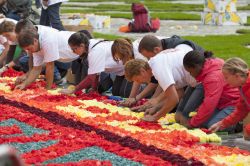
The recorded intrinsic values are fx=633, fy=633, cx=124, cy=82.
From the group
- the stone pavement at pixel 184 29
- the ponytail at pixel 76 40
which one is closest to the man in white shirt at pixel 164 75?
the ponytail at pixel 76 40

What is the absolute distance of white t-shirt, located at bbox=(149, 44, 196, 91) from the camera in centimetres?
555

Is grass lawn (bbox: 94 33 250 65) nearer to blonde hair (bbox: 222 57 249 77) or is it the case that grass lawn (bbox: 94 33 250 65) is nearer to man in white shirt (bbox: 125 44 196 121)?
man in white shirt (bbox: 125 44 196 121)

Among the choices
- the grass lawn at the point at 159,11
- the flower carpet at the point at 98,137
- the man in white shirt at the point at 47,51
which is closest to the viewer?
the flower carpet at the point at 98,137

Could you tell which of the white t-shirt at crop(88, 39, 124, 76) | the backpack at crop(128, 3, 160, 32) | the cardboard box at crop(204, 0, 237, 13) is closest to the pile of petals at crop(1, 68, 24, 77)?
the white t-shirt at crop(88, 39, 124, 76)

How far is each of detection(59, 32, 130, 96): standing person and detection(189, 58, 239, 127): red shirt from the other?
1823mm

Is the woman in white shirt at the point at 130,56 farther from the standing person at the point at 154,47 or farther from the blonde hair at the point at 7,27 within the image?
the blonde hair at the point at 7,27

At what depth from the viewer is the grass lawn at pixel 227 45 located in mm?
10397

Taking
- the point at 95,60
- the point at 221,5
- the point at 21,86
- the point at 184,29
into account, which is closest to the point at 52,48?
the point at 21,86

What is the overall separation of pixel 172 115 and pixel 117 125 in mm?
822

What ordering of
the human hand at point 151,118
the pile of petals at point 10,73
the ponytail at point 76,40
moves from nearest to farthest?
1. the human hand at point 151,118
2. the ponytail at point 76,40
3. the pile of petals at point 10,73

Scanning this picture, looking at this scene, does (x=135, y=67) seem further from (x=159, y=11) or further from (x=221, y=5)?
(x=159, y=11)

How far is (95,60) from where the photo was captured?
720 centimetres

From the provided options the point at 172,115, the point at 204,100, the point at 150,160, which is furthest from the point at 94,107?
the point at 150,160

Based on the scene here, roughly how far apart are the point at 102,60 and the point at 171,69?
64.1 inches
